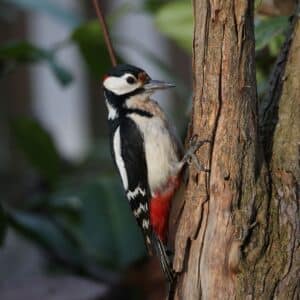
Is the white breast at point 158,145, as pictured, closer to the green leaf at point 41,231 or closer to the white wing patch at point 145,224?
the white wing patch at point 145,224

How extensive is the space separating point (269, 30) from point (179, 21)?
2.84ft

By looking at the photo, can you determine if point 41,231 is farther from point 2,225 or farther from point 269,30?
point 269,30

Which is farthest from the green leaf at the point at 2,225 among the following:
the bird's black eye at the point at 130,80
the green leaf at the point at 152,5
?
the green leaf at the point at 152,5

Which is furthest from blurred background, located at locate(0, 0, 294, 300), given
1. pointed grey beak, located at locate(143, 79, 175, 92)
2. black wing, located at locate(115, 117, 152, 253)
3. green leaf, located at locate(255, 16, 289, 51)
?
black wing, located at locate(115, 117, 152, 253)

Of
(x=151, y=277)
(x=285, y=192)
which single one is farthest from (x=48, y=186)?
(x=285, y=192)

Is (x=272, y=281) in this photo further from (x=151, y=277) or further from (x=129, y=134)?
(x=151, y=277)

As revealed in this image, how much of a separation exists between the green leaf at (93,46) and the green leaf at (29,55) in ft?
0.42

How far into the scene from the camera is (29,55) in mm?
3617

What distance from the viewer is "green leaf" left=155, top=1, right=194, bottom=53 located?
3.61 metres

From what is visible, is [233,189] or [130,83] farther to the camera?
[130,83]

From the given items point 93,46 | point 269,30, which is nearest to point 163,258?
point 269,30

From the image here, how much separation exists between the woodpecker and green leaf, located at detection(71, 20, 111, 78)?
2.34 feet

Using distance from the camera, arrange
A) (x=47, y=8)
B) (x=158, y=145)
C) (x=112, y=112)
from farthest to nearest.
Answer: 1. (x=47, y=8)
2. (x=112, y=112)
3. (x=158, y=145)

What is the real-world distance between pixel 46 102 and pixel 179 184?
5.74 m
